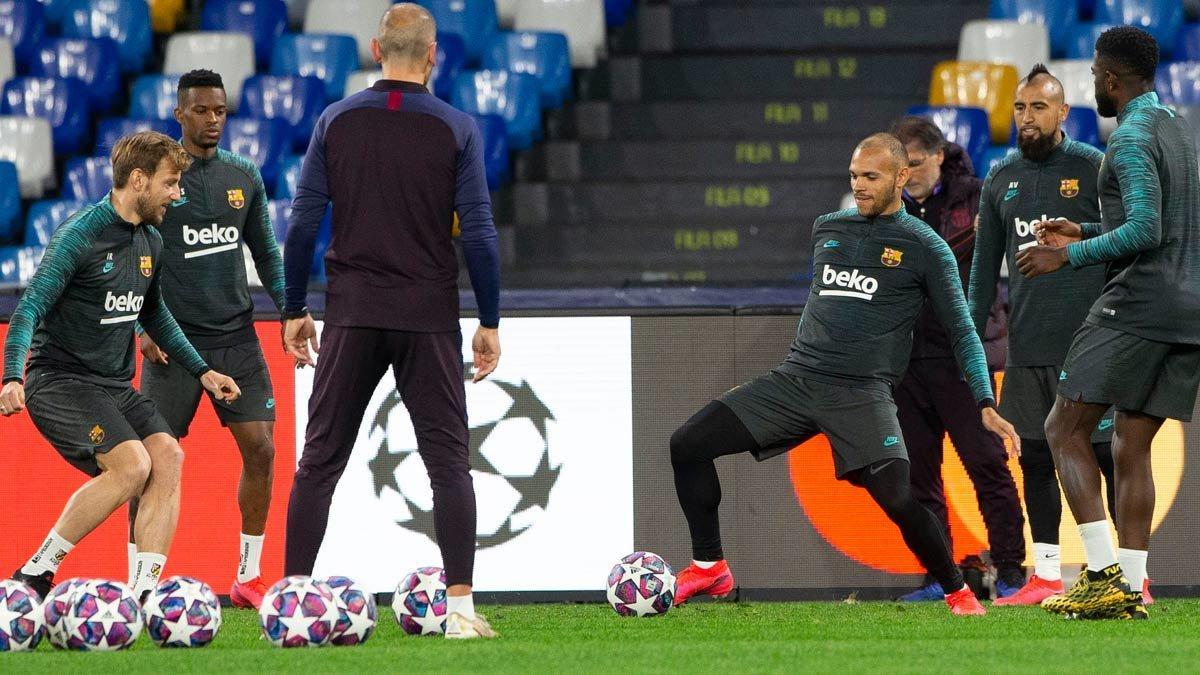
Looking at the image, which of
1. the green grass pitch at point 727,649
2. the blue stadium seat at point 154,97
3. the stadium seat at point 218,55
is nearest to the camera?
the green grass pitch at point 727,649

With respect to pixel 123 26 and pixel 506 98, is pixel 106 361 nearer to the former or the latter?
pixel 506 98

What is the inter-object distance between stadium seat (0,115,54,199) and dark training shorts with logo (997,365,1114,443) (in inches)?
284

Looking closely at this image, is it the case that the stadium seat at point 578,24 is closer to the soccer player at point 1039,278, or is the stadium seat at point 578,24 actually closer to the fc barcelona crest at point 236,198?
the fc barcelona crest at point 236,198

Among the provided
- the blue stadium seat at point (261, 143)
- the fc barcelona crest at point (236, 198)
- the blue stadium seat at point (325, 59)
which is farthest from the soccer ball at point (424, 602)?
the blue stadium seat at point (325, 59)

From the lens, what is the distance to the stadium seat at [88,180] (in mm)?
11312

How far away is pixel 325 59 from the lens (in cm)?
1235

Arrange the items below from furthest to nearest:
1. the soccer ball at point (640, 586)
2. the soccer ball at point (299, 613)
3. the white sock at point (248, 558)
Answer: the white sock at point (248, 558)
the soccer ball at point (640, 586)
the soccer ball at point (299, 613)

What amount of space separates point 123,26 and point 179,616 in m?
8.15

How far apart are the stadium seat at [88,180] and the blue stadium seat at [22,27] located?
162 cm

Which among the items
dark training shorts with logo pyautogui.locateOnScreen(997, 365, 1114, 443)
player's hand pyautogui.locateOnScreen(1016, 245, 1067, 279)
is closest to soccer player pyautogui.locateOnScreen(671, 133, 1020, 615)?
dark training shorts with logo pyautogui.locateOnScreen(997, 365, 1114, 443)

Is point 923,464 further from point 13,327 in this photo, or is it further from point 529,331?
point 13,327

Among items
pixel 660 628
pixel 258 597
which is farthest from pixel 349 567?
pixel 660 628

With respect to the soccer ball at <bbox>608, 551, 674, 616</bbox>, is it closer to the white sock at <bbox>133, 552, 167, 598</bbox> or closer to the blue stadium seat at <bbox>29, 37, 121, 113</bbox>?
the white sock at <bbox>133, 552, 167, 598</bbox>

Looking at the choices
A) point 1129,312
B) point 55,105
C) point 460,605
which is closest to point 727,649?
point 460,605
